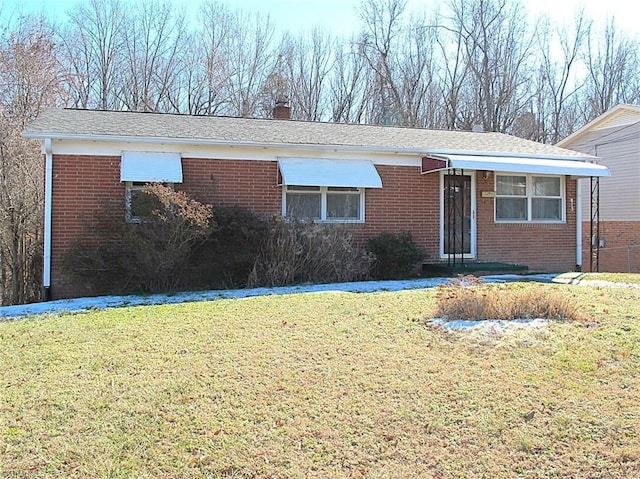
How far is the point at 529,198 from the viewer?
611 inches

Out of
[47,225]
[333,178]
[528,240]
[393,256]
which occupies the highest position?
[333,178]

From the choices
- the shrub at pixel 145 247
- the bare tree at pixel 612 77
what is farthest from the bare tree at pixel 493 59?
the shrub at pixel 145 247

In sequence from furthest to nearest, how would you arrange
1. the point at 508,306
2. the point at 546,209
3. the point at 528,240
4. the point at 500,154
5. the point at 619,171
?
the point at 619,171 < the point at 546,209 < the point at 528,240 < the point at 500,154 < the point at 508,306

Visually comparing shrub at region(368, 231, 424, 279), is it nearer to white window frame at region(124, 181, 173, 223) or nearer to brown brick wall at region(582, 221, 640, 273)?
white window frame at region(124, 181, 173, 223)

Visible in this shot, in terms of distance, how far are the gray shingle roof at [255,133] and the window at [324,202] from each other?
107 centimetres

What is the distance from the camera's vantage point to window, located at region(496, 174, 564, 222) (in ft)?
50.3

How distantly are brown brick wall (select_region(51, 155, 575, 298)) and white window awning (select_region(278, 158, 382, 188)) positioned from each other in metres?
0.47

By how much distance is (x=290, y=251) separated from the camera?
11852 mm

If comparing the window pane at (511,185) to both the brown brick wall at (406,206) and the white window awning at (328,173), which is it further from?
the white window awning at (328,173)

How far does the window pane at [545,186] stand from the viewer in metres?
15.6

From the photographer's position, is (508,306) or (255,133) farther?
(255,133)

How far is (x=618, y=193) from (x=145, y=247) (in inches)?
718

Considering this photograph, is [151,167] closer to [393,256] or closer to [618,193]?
[393,256]

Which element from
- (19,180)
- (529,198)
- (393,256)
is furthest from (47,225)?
(529,198)
